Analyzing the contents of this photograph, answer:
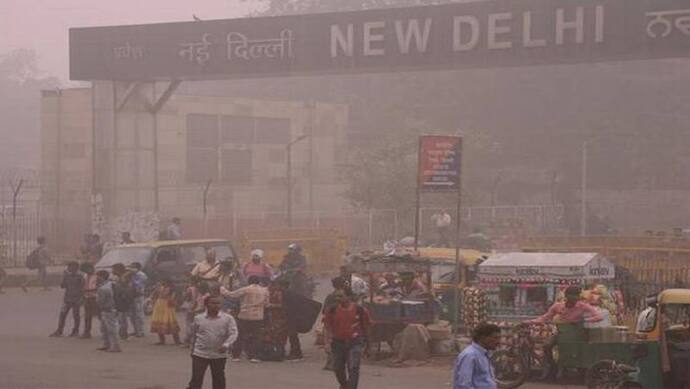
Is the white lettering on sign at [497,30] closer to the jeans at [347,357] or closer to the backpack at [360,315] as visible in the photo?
the backpack at [360,315]

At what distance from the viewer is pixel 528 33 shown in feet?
77.3

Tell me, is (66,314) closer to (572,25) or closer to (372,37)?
(372,37)

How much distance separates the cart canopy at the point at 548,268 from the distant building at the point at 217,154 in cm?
2554

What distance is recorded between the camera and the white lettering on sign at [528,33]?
23500 millimetres

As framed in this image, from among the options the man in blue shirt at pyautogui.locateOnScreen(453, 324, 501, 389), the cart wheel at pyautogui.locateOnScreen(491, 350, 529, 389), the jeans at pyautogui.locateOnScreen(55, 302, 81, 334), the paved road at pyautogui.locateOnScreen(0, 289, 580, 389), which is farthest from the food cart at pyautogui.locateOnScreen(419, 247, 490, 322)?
the man in blue shirt at pyautogui.locateOnScreen(453, 324, 501, 389)

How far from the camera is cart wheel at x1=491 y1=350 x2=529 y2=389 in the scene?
14641mm

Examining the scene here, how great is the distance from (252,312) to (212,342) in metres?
5.77

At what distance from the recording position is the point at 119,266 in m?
19.2

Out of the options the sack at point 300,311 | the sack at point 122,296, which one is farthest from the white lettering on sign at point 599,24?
the sack at point 122,296

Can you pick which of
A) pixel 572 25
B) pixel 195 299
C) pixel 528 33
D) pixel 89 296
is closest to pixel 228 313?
pixel 195 299

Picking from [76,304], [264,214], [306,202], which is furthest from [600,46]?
[306,202]

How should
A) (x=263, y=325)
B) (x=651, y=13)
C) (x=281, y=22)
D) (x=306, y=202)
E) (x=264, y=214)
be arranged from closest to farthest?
(x=263, y=325) < (x=651, y=13) < (x=281, y=22) < (x=264, y=214) < (x=306, y=202)

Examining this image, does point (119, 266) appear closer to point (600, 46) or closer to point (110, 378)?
point (110, 378)

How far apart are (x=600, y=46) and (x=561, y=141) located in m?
36.8
